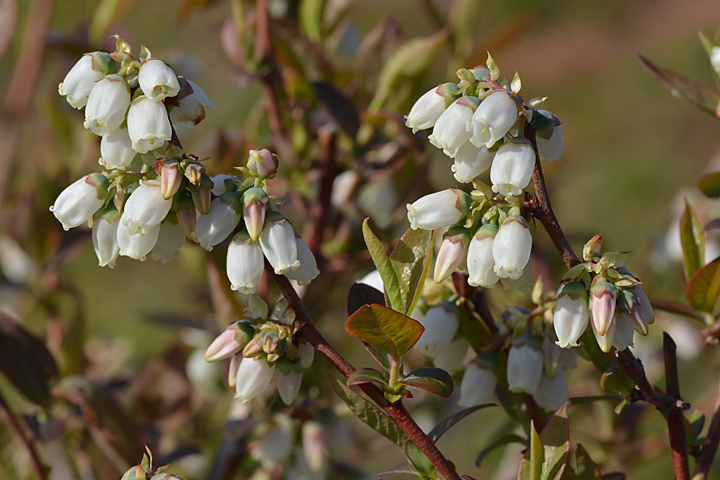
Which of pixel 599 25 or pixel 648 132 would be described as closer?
pixel 648 132

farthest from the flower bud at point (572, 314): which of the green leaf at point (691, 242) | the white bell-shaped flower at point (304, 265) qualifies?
the green leaf at point (691, 242)

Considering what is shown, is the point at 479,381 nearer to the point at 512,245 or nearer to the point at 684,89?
the point at 512,245

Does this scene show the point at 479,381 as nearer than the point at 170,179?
No

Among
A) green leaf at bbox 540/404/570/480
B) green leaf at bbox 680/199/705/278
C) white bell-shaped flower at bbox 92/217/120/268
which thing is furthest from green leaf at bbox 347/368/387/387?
green leaf at bbox 680/199/705/278

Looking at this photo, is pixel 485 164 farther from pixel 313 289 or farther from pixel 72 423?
pixel 72 423

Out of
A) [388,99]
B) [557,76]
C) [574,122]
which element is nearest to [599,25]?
[557,76]

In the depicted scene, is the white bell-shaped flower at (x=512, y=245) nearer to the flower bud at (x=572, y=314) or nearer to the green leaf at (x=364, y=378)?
the flower bud at (x=572, y=314)

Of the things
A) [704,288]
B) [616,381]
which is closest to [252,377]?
[616,381]
